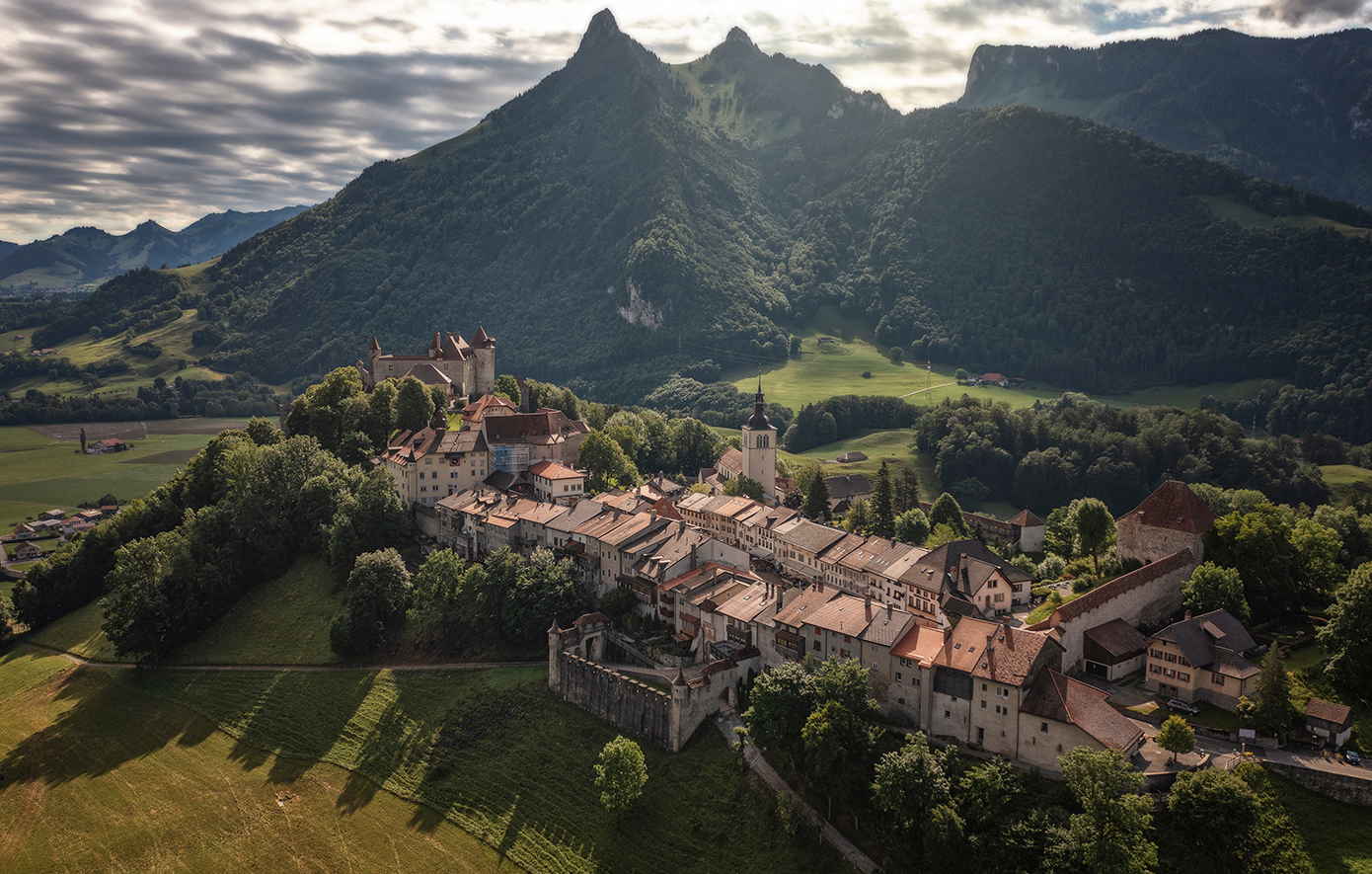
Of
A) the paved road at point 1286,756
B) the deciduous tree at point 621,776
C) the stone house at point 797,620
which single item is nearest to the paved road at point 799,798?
the stone house at point 797,620

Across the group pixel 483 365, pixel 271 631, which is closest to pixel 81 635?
pixel 271 631

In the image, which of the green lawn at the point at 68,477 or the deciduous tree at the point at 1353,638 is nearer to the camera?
the deciduous tree at the point at 1353,638

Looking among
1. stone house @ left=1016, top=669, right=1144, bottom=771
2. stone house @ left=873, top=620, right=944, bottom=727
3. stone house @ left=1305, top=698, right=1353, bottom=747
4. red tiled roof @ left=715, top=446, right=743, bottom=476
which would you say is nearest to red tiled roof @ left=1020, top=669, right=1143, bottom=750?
stone house @ left=1016, top=669, right=1144, bottom=771

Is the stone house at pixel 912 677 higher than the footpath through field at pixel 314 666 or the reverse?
higher

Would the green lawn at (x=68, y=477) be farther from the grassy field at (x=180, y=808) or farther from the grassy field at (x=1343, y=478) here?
the grassy field at (x=1343, y=478)

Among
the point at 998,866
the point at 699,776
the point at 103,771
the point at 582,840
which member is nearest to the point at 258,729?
the point at 103,771

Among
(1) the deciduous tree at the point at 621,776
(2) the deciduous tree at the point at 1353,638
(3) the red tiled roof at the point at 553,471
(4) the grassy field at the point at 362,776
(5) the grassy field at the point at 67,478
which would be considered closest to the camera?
(2) the deciduous tree at the point at 1353,638

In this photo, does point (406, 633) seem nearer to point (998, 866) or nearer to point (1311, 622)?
point (998, 866)

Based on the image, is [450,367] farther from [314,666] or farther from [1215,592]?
[1215,592]
